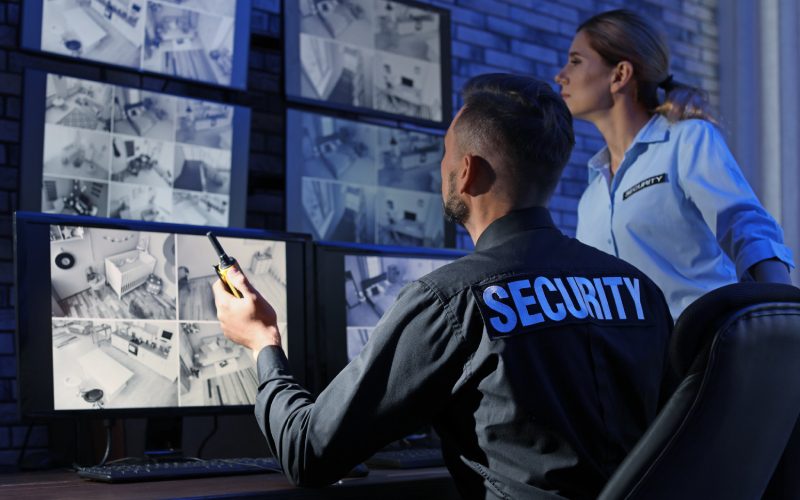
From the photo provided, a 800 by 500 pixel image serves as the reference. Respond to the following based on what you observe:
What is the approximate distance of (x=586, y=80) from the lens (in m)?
2.33

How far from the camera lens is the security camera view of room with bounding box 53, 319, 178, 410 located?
5.64ft

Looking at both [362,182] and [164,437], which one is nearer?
[164,437]

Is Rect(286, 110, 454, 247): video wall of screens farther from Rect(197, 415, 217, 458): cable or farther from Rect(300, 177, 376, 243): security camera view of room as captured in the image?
Rect(197, 415, 217, 458): cable

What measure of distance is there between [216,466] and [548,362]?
65 centimetres

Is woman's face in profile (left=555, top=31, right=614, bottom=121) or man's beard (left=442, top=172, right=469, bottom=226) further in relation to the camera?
woman's face in profile (left=555, top=31, right=614, bottom=121)

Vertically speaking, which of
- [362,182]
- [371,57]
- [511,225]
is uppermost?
[371,57]

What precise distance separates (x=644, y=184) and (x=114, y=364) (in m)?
1.24

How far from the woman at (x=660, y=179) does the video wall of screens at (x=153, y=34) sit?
0.86 meters

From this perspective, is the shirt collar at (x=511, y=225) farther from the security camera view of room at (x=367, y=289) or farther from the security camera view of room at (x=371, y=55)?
the security camera view of room at (x=371, y=55)

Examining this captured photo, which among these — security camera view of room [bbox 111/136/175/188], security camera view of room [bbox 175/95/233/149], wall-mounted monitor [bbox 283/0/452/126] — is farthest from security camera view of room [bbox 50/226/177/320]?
wall-mounted monitor [bbox 283/0/452/126]

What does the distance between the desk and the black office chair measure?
52 centimetres

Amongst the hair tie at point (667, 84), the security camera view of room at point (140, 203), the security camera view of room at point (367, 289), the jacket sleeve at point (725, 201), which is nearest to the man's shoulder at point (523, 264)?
the jacket sleeve at point (725, 201)

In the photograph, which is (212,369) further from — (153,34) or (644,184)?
(644,184)

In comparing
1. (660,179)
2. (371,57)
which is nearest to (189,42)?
(371,57)
